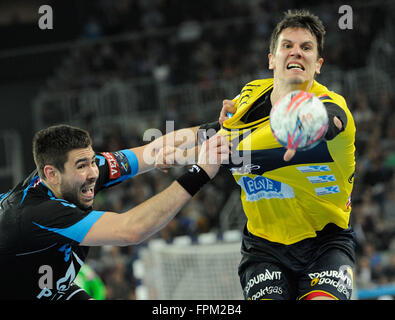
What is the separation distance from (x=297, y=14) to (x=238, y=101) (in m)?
0.81

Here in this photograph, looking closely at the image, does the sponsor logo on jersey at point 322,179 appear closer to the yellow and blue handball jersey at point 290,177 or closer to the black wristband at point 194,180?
the yellow and blue handball jersey at point 290,177

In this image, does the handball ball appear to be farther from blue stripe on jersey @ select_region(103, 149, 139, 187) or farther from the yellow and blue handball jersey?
blue stripe on jersey @ select_region(103, 149, 139, 187)

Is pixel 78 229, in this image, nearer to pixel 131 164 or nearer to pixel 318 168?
pixel 131 164

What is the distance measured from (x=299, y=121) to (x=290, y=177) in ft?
2.95

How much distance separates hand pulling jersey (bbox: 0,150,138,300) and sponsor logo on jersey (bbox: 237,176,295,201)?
3.77 feet

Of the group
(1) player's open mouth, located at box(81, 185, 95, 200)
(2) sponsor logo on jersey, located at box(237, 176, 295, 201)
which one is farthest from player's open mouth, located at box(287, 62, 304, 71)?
(1) player's open mouth, located at box(81, 185, 95, 200)

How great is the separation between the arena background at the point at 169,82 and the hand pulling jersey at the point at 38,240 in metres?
6.09

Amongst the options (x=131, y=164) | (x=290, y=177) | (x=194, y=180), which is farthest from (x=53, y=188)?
(x=290, y=177)

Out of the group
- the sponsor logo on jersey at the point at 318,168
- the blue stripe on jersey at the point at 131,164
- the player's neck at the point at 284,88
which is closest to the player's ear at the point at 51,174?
the blue stripe on jersey at the point at 131,164

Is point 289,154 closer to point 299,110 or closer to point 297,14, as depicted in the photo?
point 299,110

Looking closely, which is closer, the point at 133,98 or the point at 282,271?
the point at 282,271

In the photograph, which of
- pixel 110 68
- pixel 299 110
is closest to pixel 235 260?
pixel 299 110

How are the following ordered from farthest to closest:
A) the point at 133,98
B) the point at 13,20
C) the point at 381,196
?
the point at 13,20 → the point at 133,98 → the point at 381,196

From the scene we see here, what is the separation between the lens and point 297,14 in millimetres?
4766
